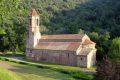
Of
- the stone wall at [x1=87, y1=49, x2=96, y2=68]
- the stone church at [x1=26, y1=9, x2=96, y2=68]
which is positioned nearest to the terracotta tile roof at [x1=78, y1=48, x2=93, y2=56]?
the stone church at [x1=26, y1=9, x2=96, y2=68]

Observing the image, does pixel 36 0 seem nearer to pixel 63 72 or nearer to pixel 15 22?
pixel 15 22

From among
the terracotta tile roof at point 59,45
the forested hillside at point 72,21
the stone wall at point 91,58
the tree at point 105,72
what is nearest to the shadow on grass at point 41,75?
the tree at point 105,72

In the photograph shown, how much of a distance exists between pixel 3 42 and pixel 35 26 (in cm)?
1496

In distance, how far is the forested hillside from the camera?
283 ft

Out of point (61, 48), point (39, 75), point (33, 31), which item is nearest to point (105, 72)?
point (39, 75)

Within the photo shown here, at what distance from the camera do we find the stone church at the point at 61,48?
61.8 metres

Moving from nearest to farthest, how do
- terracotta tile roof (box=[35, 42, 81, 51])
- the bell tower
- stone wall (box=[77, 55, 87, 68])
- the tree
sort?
the tree, stone wall (box=[77, 55, 87, 68]), terracotta tile roof (box=[35, 42, 81, 51]), the bell tower

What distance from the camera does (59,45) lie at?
67.4m

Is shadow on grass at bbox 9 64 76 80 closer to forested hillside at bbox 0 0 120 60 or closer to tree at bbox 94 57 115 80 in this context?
tree at bbox 94 57 115 80

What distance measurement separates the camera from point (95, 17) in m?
110

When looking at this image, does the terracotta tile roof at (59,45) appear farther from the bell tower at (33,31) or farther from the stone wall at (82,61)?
the stone wall at (82,61)

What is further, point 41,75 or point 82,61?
point 82,61

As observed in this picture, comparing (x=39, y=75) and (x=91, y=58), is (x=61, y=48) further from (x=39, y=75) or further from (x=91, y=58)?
(x=39, y=75)

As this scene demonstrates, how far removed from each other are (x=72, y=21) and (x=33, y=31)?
38642 mm
